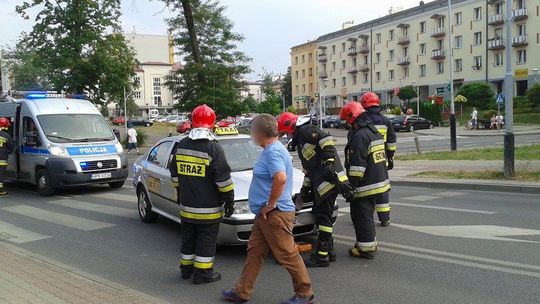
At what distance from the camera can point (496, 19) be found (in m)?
61.9

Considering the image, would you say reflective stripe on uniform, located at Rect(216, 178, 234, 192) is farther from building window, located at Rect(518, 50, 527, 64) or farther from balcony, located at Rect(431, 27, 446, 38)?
balcony, located at Rect(431, 27, 446, 38)

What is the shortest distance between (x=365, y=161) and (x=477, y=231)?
101 inches

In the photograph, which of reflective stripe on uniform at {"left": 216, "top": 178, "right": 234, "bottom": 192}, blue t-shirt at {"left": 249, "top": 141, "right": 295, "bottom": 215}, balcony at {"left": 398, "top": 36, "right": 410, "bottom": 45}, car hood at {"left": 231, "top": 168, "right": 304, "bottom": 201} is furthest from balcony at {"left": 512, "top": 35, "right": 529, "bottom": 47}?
blue t-shirt at {"left": 249, "top": 141, "right": 295, "bottom": 215}

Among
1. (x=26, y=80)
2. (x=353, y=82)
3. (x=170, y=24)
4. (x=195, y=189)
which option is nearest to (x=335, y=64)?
(x=353, y=82)

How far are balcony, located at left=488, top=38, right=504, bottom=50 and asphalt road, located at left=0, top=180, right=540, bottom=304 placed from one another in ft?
187

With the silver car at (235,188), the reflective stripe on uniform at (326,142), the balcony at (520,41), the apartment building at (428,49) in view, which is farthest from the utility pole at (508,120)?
the balcony at (520,41)

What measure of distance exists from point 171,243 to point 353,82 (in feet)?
→ 277

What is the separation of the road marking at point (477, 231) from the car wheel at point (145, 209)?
4.20 meters

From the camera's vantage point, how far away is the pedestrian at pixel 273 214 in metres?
4.64

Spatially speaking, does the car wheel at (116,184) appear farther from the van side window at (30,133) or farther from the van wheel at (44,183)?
the van side window at (30,133)

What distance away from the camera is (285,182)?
4.62 m

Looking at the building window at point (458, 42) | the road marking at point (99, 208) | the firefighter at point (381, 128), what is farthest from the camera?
the building window at point (458, 42)

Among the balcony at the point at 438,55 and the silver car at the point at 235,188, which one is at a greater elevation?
the balcony at the point at 438,55

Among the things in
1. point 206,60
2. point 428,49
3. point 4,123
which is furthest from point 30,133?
point 428,49
